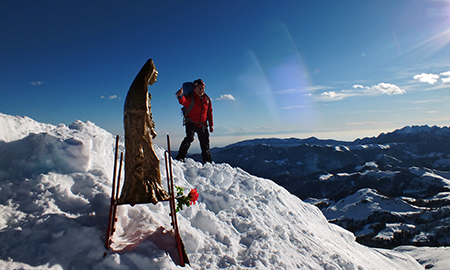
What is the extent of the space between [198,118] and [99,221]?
17.6 feet

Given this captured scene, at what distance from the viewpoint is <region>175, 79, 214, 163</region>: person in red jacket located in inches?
323

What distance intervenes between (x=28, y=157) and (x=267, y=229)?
5.55 m

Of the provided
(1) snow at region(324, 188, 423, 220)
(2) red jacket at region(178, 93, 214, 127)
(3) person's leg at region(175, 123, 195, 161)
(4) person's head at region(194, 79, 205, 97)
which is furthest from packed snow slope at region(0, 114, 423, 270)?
(1) snow at region(324, 188, 423, 220)

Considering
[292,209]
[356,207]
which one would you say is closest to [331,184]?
[356,207]

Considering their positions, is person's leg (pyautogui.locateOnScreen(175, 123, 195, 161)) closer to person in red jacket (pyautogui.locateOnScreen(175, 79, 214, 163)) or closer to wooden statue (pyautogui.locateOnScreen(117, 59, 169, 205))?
person in red jacket (pyautogui.locateOnScreen(175, 79, 214, 163))

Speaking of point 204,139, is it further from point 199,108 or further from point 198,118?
point 199,108

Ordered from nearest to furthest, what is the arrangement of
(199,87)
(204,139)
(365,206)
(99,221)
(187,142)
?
(99,221)
(199,87)
(187,142)
(204,139)
(365,206)

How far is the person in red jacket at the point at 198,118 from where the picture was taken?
26.9 feet

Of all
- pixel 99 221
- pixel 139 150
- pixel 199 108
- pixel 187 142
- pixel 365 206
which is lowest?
pixel 365 206

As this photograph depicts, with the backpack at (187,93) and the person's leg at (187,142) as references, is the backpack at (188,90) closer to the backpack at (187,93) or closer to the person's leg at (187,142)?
the backpack at (187,93)

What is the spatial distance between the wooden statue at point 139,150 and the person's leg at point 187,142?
5.08 metres

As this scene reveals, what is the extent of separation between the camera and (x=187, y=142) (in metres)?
8.89

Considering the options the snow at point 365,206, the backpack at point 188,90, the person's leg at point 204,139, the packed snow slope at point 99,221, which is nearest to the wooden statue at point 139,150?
the packed snow slope at point 99,221

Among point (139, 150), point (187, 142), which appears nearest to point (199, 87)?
point (187, 142)
